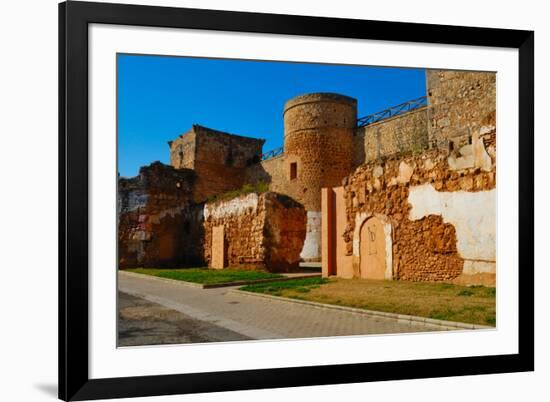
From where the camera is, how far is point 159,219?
18.6m

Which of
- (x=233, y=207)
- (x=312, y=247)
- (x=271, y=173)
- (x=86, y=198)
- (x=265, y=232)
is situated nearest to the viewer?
(x=86, y=198)

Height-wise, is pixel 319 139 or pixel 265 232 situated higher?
pixel 319 139

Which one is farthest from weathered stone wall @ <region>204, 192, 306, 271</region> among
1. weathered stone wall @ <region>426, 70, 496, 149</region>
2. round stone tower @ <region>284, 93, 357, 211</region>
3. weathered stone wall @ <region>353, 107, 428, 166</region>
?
round stone tower @ <region>284, 93, 357, 211</region>

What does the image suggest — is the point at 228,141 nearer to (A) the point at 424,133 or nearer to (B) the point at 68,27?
(A) the point at 424,133

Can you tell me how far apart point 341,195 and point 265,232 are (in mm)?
3019

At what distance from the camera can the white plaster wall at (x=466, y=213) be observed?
281 inches

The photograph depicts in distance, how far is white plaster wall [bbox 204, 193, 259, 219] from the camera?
51.4ft

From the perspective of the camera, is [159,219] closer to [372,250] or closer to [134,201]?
[134,201]

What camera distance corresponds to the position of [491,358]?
649 cm

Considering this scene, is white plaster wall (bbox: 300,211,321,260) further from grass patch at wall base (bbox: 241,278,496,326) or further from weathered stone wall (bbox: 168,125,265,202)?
grass patch at wall base (bbox: 241,278,496,326)

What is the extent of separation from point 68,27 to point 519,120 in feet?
17.7

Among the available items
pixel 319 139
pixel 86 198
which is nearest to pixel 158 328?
pixel 86 198

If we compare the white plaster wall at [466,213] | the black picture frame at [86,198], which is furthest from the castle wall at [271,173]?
the black picture frame at [86,198]

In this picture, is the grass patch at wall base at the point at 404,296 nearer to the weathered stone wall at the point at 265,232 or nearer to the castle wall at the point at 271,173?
the weathered stone wall at the point at 265,232
